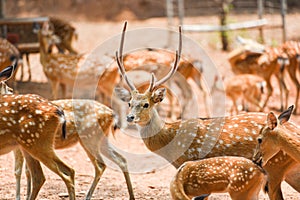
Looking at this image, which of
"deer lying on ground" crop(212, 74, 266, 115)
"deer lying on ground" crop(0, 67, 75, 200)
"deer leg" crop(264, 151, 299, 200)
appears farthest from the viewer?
"deer lying on ground" crop(212, 74, 266, 115)

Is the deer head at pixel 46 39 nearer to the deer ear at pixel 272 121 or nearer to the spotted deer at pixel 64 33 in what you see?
the spotted deer at pixel 64 33

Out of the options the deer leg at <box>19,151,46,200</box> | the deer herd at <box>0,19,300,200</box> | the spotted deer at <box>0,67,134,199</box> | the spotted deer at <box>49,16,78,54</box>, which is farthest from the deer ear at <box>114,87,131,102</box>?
the spotted deer at <box>49,16,78,54</box>

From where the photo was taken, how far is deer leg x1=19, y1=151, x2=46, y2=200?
689 cm

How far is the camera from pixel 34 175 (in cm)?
693

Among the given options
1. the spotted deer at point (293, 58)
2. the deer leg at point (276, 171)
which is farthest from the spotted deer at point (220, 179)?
the spotted deer at point (293, 58)

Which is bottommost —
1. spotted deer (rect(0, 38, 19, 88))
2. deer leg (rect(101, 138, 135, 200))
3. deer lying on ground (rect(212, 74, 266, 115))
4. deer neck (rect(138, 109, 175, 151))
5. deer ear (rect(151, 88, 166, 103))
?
deer lying on ground (rect(212, 74, 266, 115))

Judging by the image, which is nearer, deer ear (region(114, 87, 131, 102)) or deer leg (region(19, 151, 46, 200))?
deer leg (region(19, 151, 46, 200))

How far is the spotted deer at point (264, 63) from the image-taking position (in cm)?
1359

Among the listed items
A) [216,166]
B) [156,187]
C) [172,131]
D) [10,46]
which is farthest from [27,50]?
[216,166]

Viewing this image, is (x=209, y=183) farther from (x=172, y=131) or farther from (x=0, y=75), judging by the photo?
(x=0, y=75)

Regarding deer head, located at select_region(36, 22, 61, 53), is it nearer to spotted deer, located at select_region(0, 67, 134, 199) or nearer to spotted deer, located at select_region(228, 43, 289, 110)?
spotted deer, located at select_region(228, 43, 289, 110)

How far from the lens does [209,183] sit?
620 centimetres

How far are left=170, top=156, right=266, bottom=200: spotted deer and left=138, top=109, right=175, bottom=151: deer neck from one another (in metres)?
0.87

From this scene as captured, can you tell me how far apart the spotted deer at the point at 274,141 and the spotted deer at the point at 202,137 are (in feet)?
1.26
